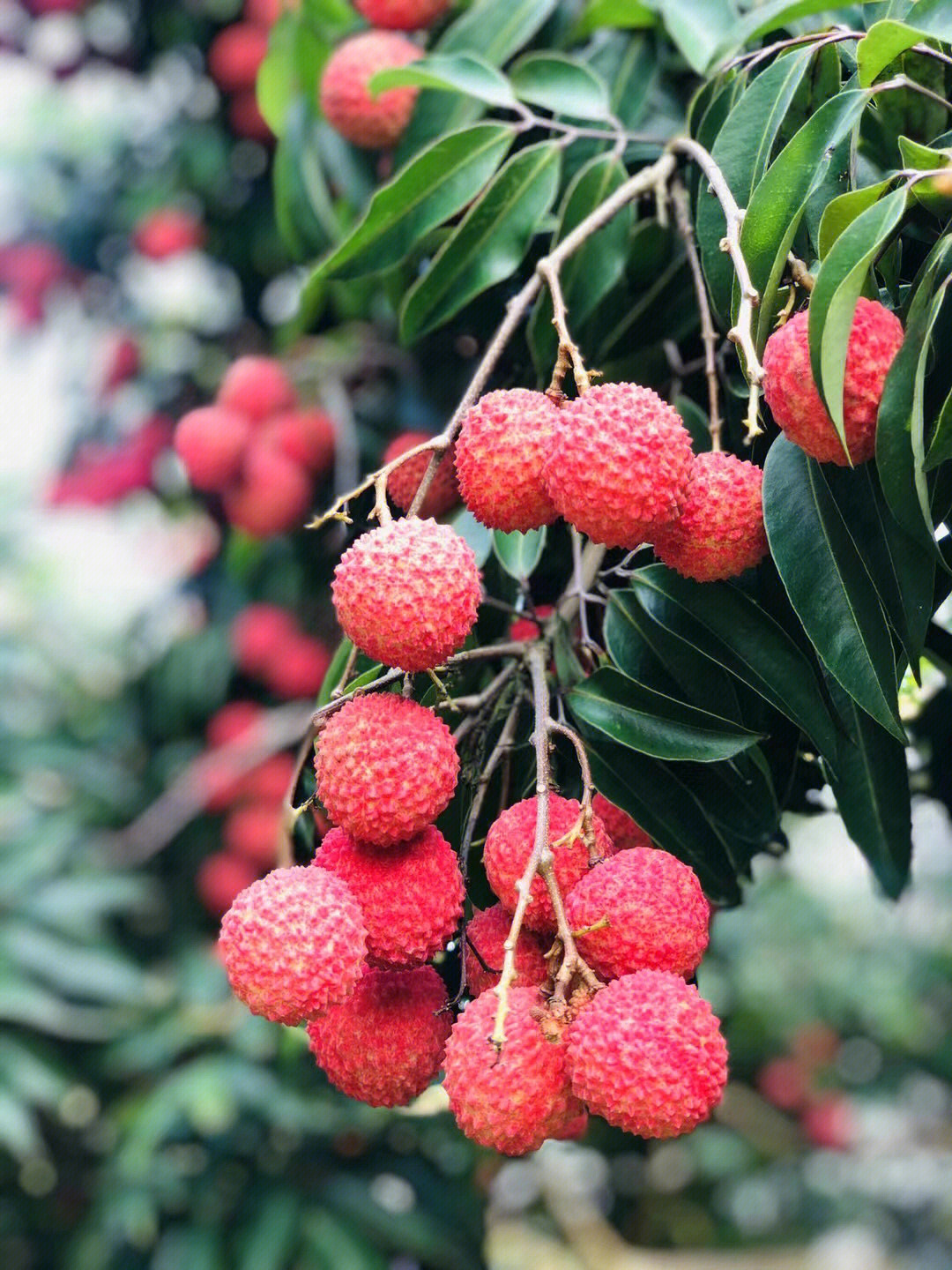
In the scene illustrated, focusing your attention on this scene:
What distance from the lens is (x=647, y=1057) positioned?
0.60 m

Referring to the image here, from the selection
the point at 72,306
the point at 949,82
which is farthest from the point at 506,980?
the point at 72,306

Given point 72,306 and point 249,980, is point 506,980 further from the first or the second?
point 72,306

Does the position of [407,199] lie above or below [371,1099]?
above

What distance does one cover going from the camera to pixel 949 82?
814mm

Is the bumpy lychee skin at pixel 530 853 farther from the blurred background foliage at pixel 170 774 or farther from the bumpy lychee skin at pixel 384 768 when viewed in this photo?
the blurred background foliage at pixel 170 774

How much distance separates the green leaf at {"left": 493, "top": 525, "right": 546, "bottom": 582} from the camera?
3.01ft

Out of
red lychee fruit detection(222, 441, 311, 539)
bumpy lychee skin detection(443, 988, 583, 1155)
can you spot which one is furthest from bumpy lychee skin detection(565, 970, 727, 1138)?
red lychee fruit detection(222, 441, 311, 539)

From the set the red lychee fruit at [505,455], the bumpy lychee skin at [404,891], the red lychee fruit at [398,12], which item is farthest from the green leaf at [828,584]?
the red lychee fruit at [398,12]

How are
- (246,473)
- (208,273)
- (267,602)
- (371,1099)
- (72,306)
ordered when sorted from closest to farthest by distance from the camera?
(371,1099) < (246,473) < (267,602) < (208,273) < (72,306)

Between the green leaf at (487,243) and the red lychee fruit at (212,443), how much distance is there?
2.21ft

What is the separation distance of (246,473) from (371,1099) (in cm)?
106

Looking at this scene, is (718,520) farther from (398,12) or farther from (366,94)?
(398,12)

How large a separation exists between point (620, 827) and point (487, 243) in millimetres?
464

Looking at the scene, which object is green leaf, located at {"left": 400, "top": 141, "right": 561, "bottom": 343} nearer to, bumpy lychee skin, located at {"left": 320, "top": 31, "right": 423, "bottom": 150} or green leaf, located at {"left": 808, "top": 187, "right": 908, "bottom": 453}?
bumpy lychee skin, located at {"left": 320, "top": 31, "right": 423, "bottom": 150}
